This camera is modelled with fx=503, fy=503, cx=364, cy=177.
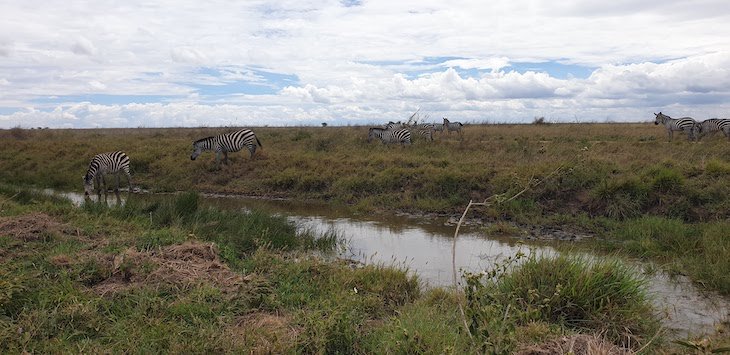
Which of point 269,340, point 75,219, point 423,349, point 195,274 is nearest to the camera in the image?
point 423,349

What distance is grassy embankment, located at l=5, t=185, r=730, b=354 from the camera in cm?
445

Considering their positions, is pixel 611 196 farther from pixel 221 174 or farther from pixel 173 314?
pixel 221 174

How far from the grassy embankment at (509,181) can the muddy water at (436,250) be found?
1.97 feet

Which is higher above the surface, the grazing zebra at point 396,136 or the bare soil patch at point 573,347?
the grazing zebra at point 396,136

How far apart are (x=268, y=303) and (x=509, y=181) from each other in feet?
29.3

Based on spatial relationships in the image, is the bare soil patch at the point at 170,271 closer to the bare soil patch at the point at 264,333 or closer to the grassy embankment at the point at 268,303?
the grassy embankment at the point at 268,303

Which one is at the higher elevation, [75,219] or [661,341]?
[75,219]

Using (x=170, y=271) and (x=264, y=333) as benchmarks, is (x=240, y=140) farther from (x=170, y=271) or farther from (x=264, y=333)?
(x=264, y=333)

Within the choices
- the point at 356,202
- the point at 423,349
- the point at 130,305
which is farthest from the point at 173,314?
the point at 356,202

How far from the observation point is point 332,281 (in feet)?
21.3

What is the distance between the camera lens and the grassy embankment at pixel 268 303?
Answer: 4.45 metres

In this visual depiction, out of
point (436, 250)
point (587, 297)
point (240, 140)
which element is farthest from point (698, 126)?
point (587, 297)

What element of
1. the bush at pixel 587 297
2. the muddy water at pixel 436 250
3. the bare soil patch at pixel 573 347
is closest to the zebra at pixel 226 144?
the muddy water at pixel 436 250

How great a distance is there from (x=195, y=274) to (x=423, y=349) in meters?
3.24
